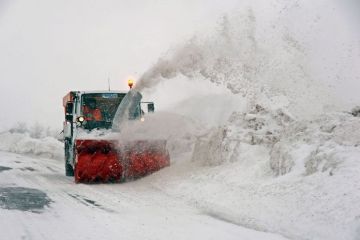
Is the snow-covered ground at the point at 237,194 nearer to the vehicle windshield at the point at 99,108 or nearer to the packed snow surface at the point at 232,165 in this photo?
the packed snow surface at the point at 232,165

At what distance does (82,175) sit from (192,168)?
8.45ft

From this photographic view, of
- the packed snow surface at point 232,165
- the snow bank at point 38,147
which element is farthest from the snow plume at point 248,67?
the snow bank at point 38,147

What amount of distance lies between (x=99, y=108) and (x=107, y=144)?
1526 millimetres

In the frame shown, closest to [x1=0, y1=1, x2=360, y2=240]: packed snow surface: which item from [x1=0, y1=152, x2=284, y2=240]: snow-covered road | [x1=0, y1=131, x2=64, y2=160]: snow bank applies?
[x1=0, y1=152, x2=284, y2=240]: snow-covered road

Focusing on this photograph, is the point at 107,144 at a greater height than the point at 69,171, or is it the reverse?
the point at 107,144

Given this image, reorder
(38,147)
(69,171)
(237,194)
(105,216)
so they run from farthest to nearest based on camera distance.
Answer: (38,147) → (69,171) → (237,194) → (105,216)

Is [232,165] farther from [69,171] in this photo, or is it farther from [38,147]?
[38,147]

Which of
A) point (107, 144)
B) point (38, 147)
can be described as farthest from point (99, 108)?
point (38, 147)

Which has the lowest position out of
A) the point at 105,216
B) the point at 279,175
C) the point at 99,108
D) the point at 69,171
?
the point at 69,171

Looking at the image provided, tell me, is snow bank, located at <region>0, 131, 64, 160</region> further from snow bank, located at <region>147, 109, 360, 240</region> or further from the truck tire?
snow bank, located at <region>147, 109, 360, 240</region>

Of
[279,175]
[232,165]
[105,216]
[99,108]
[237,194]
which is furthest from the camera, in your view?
[99,108]

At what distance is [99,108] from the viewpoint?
12500mm

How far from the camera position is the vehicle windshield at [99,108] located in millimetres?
12312

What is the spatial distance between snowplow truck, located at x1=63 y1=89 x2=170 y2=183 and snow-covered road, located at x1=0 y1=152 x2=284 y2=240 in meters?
1.25
